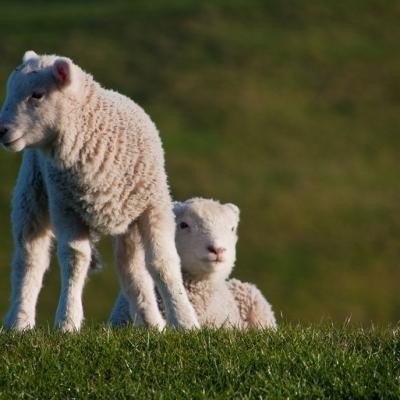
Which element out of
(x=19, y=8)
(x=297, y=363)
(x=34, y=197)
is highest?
(x=297, y=363)

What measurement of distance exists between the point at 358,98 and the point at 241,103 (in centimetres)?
639

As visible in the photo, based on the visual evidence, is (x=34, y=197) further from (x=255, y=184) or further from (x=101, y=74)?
(x=101, y=74)

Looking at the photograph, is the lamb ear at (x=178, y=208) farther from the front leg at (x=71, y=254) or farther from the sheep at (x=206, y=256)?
the front leg at (x=71, y=254)

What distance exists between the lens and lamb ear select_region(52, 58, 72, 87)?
8.39 meters

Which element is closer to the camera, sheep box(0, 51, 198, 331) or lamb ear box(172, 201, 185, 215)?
sheep box(0, 51, 198, 331)

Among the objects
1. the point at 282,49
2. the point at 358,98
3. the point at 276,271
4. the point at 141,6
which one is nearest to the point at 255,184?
the point at 276,271

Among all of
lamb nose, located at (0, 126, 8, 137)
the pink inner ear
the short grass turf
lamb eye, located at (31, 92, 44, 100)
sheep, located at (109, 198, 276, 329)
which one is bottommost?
sheep, located at (109, 198, 276, 329)

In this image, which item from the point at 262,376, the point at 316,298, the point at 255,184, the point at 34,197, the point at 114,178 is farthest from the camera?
the point at 255,184

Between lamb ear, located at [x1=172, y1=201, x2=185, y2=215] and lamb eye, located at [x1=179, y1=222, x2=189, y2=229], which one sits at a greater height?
lamb ear, located at [x1=172, y1=201, x2=185, y2=215]

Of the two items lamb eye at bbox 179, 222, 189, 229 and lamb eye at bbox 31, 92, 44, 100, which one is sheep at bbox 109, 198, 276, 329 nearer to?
lamb eye at bbox 179, 222, 189, 229

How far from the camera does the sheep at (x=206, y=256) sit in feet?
33.1

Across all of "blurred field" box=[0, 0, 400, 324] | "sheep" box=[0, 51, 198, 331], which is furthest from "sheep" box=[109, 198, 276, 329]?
"blurred field" box=[0, 0, 400, 324]

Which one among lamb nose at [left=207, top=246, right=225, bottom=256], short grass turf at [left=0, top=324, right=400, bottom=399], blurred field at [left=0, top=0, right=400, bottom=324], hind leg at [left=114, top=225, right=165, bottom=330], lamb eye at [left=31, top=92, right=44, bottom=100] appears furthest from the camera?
blurred field at [left=0, top=0, right=400, bottom=324]

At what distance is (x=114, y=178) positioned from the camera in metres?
8.62
